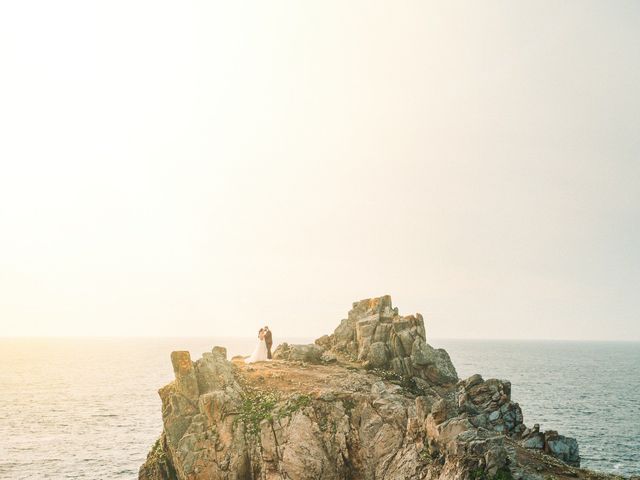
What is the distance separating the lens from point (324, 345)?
52250 millimetres

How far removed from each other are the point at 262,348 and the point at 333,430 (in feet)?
54.2

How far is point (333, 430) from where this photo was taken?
103ft

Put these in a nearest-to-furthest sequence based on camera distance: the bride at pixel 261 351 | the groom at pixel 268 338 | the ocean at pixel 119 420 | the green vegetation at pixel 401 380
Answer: the green vegetation at pixel 401 380, the bride at pixel 261 351, the groom at pixel 268 338, the ocean at pixel 119 420

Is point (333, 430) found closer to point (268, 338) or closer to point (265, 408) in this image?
point (265, 408)

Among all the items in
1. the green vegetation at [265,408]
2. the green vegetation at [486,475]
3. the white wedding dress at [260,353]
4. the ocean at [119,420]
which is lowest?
the ocean at [119,420]

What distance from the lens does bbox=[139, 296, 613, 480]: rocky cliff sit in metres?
26.5

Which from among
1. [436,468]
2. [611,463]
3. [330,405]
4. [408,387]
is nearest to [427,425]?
[436,468]

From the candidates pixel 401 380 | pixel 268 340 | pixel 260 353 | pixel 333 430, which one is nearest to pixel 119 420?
pixel 260 353

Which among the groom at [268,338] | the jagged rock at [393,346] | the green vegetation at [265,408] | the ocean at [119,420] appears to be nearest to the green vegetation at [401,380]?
the jagged rock at [393,346]

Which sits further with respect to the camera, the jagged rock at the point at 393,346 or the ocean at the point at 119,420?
the ocean at the point at 119,420

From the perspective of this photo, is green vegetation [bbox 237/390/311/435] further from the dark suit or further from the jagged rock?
the dark suit

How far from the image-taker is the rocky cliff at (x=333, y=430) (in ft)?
86.8

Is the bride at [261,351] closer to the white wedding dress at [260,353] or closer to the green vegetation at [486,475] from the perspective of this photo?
the white wedding dress at [260,353]

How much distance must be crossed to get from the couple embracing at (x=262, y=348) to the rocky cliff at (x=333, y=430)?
2.88 metres
